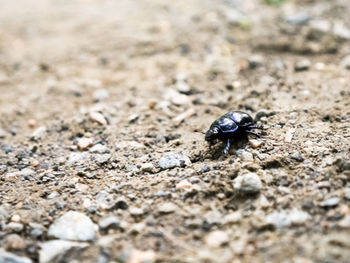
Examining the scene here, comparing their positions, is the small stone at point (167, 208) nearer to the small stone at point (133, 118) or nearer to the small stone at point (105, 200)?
the small stone at point (105, 200)

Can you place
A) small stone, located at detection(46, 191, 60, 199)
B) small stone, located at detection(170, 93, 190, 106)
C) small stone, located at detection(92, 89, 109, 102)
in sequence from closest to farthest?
1. small stone, located at detection(46, 191, 60, 199)
2. small stone, located at detection(170, 93, 190, 106)
3. small stone, located at detection(92, 89, 109, 102)

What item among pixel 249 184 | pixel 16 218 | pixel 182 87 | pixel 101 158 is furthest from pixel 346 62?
pixel 16 218

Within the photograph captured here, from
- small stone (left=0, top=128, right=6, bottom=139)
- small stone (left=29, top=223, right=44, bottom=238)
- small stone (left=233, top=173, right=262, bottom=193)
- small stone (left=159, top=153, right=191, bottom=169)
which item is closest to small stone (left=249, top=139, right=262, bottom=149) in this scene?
small stone (left=233, top=173, right=262, bottom=193)

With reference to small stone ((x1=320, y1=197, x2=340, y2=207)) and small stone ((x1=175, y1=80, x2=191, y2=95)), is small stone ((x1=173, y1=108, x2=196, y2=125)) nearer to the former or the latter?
small stone ((x1=175, y1=80, x2=191, y2=95))

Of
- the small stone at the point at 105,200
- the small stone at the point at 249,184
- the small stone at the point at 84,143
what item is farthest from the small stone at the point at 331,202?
the small stone at the point at 84,143

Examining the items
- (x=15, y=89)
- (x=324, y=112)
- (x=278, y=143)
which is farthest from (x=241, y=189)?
(x=15, y=89)
